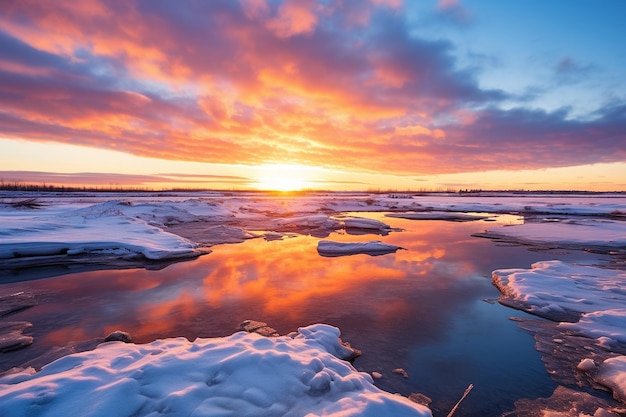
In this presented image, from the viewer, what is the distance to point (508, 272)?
9570 millimetres

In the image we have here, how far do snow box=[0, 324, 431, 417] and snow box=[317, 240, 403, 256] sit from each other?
29.7 feet

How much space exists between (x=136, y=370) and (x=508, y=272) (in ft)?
33.7

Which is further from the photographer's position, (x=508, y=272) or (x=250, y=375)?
(x=508, y=272)

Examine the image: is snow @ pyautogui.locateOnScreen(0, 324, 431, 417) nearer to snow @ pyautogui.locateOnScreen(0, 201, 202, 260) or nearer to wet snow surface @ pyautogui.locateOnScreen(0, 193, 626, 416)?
wet snow surface @ pyautogui.locateOnScreen(0, 193, 626, 416)

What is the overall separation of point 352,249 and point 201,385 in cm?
1085

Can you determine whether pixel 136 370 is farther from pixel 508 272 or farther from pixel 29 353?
pixel 508 272

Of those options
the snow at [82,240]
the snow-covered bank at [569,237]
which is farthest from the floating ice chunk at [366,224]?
the snow at [82,240]

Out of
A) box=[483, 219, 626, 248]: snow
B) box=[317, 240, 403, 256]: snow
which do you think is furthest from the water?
box=[483, 219, 626, 248]: snow

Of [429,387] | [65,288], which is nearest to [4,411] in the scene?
[429,387]

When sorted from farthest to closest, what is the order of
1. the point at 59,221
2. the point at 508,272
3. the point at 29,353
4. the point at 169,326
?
the point at 59,221, the point at 508,272, the point at 169,326, the point at 29,353

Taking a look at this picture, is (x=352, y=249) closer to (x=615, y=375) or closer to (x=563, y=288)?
(x=563, y=288)

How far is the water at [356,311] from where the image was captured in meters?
4.56

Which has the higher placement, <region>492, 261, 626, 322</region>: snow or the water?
<region>492, 261, 626, 322</region>: snow

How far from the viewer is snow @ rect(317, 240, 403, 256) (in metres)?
13.6
